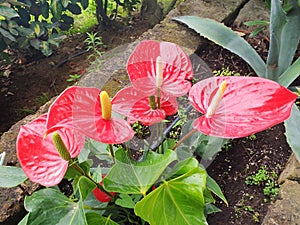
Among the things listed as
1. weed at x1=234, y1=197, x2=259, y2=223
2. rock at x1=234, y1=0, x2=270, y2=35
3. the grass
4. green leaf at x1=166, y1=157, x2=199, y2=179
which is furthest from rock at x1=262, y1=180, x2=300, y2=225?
the grass

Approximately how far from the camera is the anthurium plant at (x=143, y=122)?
0.58 m

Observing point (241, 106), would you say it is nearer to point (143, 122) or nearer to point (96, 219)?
point (143, 122)

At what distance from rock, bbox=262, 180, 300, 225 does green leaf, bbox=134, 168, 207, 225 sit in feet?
0.96

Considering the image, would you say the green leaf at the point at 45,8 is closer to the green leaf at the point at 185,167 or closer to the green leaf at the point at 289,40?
the green leaf at the point at 289,40

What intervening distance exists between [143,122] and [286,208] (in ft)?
1.38

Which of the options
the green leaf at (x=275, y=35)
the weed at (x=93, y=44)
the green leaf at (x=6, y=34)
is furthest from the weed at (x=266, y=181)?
the green leaf at (x=6, y=34)

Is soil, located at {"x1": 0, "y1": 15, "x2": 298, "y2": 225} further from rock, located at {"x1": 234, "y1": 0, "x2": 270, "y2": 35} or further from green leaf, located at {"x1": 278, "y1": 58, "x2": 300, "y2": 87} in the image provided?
green leaf, located at {"x1": 278, "y1": 58, "x2": 300, "y2": 87}

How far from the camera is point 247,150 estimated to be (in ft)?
3.59

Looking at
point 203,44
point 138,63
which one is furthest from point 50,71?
point 138,63

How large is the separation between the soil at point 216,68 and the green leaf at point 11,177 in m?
0.47

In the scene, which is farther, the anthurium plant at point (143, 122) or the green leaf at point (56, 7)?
the green leaf at point (56, 7)

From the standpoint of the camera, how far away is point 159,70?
647 millimetres

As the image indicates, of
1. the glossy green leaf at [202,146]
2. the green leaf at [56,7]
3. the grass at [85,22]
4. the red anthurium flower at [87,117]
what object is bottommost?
the grass at [85,22]

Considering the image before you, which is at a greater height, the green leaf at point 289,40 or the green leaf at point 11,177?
the green leaf at point 289,40
